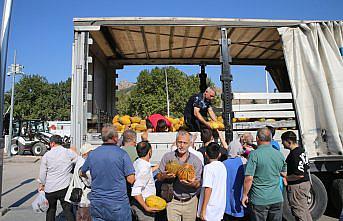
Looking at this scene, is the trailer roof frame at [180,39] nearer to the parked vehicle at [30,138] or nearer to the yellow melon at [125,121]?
the yellow melon at [125,121]

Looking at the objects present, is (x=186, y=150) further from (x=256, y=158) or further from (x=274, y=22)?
(x=274, y=22)

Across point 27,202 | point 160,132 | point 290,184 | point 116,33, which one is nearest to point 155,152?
point 160,132

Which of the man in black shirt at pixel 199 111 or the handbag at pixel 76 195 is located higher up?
the man in black shirt at pixel 199 111

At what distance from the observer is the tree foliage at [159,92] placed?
134 ft

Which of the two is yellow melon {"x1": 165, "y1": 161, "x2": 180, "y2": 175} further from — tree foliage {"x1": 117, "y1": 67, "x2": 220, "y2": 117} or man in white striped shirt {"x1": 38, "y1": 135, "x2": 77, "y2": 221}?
tree foliage {"x1": 117, "y1": 67, "x2": 220, "y2": 117}

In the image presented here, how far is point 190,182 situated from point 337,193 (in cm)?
361

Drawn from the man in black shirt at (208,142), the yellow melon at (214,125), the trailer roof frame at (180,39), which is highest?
the trailer roof frame at (180,39)

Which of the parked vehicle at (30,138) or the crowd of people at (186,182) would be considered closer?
the crowd of people at (186,182)

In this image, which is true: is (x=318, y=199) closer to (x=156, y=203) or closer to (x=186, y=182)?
(x=186, y=182)

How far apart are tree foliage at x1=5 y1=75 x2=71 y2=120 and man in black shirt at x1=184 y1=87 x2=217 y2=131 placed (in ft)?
141

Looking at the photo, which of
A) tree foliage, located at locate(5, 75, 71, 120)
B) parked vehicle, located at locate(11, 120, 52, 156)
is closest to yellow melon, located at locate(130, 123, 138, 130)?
parked vehicle, located at locate(11, 120, 52, 156)

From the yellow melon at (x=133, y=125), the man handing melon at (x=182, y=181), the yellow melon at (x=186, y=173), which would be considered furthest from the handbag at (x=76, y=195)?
the yellow melon at (x=133, y=125)

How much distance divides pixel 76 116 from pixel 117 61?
432 cm

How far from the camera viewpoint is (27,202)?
8625 mm
